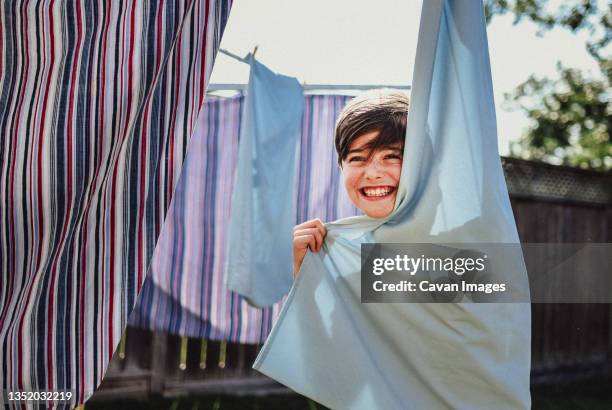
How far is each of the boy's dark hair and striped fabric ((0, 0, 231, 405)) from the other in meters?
0.60

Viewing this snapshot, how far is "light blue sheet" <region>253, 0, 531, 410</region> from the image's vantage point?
142 centimetres

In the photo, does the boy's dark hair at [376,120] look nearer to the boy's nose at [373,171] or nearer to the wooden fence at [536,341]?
the boy's nose at [373,171]

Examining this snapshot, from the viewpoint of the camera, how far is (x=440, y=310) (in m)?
1.48

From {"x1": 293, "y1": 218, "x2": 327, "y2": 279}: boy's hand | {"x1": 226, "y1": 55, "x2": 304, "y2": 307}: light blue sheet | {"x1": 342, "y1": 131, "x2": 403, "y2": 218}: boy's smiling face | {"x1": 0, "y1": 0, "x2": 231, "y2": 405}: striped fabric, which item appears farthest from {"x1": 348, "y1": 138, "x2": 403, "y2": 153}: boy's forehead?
{"x1": 226, "y1": 55, "x2": 304, "y2": 307}: light blue sheet

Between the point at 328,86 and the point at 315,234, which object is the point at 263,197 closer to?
the point at 328,86

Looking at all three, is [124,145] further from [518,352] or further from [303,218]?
[303,218]

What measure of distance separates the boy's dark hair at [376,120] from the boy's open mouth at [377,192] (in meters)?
0.11

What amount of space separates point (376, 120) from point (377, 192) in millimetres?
197

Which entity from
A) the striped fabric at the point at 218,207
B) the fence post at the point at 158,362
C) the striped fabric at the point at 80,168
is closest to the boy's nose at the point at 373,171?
the striped fabric at the point at 80,168

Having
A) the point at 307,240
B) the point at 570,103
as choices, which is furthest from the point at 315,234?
the point at 570,103

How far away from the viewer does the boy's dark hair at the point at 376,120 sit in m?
1.64

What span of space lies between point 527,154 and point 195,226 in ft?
64.4

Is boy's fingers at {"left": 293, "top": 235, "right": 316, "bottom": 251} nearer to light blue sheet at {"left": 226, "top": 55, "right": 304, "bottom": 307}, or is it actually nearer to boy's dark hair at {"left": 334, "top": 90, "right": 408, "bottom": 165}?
boy's dark hair at {"left": 334, "top": 90, "right": 408, "bottom": 165}

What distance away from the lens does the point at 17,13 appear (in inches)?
46.5
